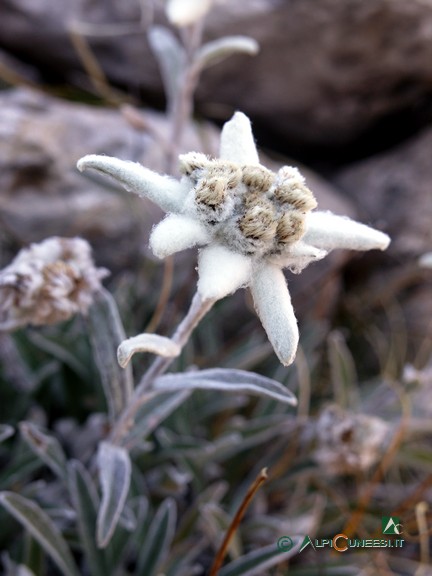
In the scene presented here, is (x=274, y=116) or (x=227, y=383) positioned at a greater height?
(x=274, y=116)

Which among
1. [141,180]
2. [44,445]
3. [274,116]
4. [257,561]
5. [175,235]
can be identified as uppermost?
[274,116]

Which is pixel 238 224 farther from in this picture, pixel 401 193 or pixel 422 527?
pixel 401 193

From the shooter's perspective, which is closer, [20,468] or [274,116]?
[20,468]

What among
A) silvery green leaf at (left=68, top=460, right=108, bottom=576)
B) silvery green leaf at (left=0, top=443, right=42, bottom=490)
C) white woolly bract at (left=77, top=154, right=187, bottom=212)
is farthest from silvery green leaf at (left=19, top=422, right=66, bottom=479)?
white woolly bract at (left=77, top=154, right=187, bottom=212)

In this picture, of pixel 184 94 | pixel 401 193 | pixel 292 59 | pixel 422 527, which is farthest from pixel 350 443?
pixel 292 59

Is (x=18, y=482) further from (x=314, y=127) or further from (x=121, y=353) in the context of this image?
(x=314, y=127)

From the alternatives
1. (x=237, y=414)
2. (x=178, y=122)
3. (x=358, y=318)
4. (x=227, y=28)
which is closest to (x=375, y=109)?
(x=227, y=28)
